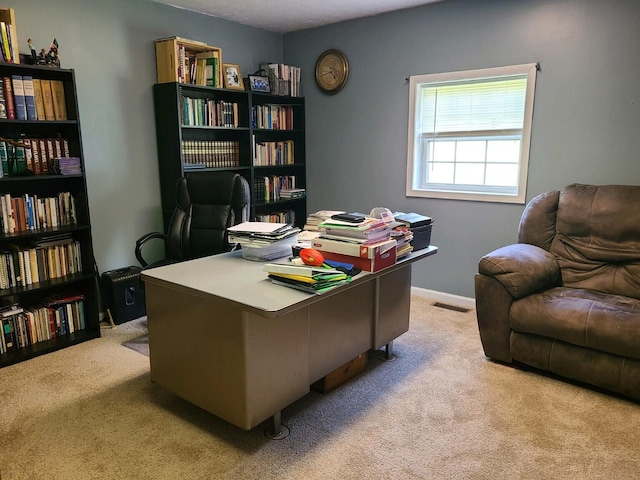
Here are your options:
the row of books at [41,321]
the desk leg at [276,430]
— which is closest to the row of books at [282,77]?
the row of books at [41,321]

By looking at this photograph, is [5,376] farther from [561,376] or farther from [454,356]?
[561,376]

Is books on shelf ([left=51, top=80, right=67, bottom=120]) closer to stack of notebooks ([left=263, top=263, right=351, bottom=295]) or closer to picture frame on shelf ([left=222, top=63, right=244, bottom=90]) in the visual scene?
picture frame on shelf ([left=222, top=63, right=244, bottom=90])

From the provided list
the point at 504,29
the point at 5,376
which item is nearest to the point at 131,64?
the point at 5,376

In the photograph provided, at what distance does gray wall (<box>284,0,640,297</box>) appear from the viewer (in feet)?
10.2

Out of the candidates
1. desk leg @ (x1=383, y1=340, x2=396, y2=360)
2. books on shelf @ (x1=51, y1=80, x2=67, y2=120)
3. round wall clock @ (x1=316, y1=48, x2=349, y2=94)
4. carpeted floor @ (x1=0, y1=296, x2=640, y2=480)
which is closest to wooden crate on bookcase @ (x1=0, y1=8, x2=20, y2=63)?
books on shelf @ (x1=51, y1=80, x2=67, y2=120)

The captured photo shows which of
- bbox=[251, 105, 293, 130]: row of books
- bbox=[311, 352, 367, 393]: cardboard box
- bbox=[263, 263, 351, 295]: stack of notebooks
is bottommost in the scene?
bbox=[311, 352, 367, 393]: cardboard box

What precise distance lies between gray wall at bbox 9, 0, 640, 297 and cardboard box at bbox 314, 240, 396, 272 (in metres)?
1.69

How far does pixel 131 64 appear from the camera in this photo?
3.54 metres

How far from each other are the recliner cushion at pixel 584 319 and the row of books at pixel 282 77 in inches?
114

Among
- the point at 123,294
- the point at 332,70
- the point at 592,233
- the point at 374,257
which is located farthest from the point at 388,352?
the point at 332,70

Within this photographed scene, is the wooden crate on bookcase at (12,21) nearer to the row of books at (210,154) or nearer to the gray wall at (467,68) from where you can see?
the row of books at (210,154)

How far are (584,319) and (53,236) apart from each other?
3174 mm

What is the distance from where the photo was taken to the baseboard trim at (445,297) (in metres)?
3.88

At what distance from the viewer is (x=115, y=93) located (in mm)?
3467
